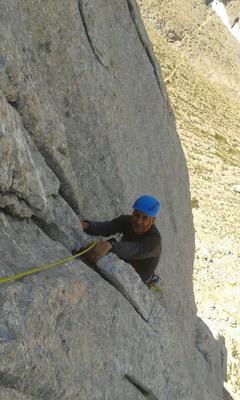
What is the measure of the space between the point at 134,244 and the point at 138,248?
13 cm

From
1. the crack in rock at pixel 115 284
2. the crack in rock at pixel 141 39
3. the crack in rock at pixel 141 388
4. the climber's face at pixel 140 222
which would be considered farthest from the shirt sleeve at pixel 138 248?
the crack in rock at pixel 141 39

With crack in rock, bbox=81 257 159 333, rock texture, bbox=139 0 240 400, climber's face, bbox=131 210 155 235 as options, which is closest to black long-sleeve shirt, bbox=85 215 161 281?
climber's face, bbox=131 210 155 235

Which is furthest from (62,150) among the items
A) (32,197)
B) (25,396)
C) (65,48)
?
(25,396)

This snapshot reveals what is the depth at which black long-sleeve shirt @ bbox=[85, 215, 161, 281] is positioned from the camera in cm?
886

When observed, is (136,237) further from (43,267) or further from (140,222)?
(43,267)

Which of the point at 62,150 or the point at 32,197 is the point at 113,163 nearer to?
the point at 62,150

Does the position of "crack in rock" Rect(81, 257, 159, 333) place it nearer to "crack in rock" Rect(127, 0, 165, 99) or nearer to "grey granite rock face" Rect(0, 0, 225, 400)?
"grey granite rock face" Rect(0, 0, 225, 400)

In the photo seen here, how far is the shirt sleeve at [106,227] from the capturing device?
31.0 ft

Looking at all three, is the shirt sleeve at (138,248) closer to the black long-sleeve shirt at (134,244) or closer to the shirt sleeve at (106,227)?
the black long-sleeve shirt at (134,244)

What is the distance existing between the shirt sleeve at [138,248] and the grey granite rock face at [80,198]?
0.93ft

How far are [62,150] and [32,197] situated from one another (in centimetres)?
167

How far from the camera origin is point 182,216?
15.7m

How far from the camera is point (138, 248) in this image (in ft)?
29.7

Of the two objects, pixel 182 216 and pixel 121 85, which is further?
pixel 182 216
